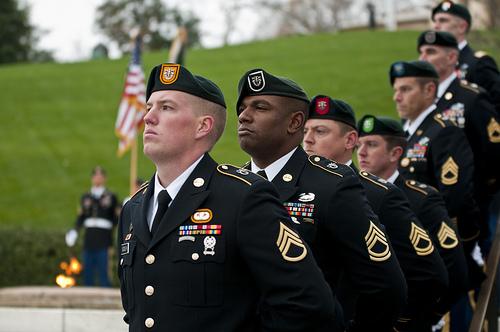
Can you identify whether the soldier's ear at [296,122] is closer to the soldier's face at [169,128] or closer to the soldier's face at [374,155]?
the soldier's face at [169,128]

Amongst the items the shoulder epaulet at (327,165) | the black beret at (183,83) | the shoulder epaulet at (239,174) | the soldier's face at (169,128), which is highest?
the black beret at (183,83)

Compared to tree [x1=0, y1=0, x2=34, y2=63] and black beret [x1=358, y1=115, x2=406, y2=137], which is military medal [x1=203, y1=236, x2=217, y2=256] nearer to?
black beret [x1=358, y1=115, x2=406, y2=137]

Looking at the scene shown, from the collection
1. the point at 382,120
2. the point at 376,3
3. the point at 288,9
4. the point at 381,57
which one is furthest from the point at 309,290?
the point at 288,9

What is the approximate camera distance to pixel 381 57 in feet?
120

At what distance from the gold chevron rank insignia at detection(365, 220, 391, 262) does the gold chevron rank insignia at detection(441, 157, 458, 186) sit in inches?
103

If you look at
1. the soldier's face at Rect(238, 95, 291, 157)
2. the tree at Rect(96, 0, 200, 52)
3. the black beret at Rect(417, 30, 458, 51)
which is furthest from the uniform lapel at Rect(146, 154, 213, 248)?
the tree at Rect(96, 0, 200, 52)

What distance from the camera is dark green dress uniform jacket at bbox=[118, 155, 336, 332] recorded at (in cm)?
346

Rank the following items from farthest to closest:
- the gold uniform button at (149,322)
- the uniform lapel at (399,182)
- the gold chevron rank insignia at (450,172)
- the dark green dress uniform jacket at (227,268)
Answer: the gold chevron rank insignia at (450,172) < the uniform lapel at (399,182) < the gold uniform button at (149,322) < the dark green dress uniform jacket at (227,268)

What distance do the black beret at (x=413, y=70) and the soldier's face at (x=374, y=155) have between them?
0.88 meters

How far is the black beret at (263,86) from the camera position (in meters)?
4.46

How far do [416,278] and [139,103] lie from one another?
11.6 m

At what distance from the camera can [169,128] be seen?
3656 mm

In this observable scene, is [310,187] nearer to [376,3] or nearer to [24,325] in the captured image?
[24,325]

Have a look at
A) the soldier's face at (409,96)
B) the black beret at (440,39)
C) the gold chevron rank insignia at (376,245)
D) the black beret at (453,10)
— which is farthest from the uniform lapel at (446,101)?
the gold chevron rank insignia at (376,245)
